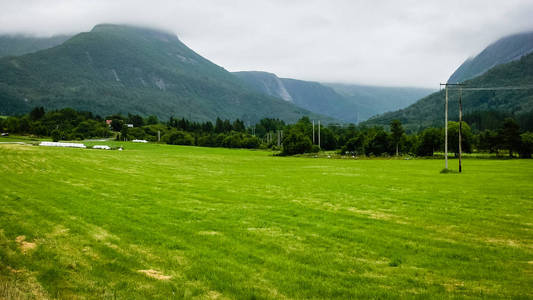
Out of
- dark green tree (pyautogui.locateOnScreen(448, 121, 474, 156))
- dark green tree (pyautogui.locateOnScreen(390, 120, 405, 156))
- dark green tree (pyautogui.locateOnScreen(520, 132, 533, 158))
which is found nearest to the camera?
dark green tree (pyautogui.locateOnScreen(520, 132, 533, 158))

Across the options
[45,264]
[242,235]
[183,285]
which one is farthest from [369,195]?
[45,264]

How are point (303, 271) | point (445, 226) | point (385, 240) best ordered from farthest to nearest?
point (445, 226), point (385, 240), point (303, 271)

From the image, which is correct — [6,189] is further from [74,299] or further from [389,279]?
[389,279]

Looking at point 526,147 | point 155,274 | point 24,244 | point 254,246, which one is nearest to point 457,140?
point 526,147

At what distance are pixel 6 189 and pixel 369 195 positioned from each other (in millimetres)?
22514

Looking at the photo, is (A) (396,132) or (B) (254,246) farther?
(A) (396,132)

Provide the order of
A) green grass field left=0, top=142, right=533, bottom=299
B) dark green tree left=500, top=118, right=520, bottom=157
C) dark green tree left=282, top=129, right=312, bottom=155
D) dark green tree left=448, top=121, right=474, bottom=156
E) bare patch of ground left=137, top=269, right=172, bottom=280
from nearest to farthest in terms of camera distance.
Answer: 1. green grass field left=0, top=142, right=533, bottom=299
2. bare patch of ground left=137, top=269, right=172, bottom=280
3. dark green tree left=500, top=118, right=520, bottom=157
4. dark green tree left=448, top=121, right=474, bottom=156
5. dark green tree left=282, top=129, right=312, bottom=155

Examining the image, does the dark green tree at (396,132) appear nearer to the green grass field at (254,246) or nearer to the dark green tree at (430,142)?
the dark green tree at (430,142)

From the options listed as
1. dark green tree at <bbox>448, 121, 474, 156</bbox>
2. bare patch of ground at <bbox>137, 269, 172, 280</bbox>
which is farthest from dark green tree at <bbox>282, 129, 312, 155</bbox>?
bare patch of ground at <bbox>137, 269, 172, 280</bbox>

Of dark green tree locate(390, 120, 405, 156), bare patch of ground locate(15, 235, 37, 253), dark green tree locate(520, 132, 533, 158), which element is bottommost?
bare patch of ground locate(15, 235, 37, 253)

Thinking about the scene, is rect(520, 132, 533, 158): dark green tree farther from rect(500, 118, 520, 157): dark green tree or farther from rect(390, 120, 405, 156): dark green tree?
rect(390, 120, 405, 156): dark green tree

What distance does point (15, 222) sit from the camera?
14.8 meters

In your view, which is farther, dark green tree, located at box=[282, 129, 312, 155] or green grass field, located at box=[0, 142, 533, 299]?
dark green tree, located at box=[282, 129, 312, 155]

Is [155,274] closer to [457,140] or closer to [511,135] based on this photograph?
[457,140]
